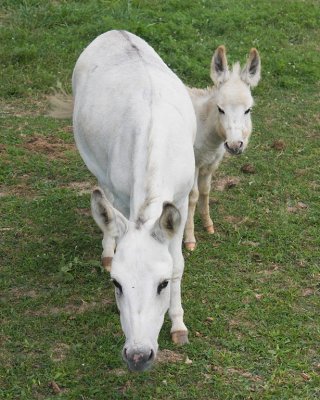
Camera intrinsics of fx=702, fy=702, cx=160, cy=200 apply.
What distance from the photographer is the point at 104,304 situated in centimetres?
547

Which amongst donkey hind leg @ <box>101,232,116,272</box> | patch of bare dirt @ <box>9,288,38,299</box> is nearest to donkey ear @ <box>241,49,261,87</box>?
donkey hind leg @ <box>101,232,116,272</box>

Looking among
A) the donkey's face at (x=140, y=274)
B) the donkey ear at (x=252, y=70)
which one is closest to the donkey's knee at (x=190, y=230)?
the donkey ear at (x=252, y=70)

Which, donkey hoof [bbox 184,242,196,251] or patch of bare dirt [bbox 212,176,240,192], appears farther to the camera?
patch of bare dirt [bbox 212,176,240,192]

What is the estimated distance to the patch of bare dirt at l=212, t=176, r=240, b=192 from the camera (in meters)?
7.38

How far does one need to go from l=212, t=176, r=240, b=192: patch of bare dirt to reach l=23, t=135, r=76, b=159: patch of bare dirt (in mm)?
1754

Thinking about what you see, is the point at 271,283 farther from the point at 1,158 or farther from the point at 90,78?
the point at 1,158

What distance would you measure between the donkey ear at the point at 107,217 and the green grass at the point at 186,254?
120cm

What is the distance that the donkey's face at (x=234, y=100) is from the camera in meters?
5.91

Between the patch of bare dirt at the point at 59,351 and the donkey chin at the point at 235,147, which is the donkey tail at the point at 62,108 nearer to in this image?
the donkey chin at the point at 235,147

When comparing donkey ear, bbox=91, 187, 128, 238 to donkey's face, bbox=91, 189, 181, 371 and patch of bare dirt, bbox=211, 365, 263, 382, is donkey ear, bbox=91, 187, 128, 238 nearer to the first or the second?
donkey's face, bbox=91, 189, 181, 371

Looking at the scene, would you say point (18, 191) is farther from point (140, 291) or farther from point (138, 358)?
point (138, 358)

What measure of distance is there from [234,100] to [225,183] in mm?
1585

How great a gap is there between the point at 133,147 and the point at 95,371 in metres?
1.52

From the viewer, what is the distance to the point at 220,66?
20.9 ft
